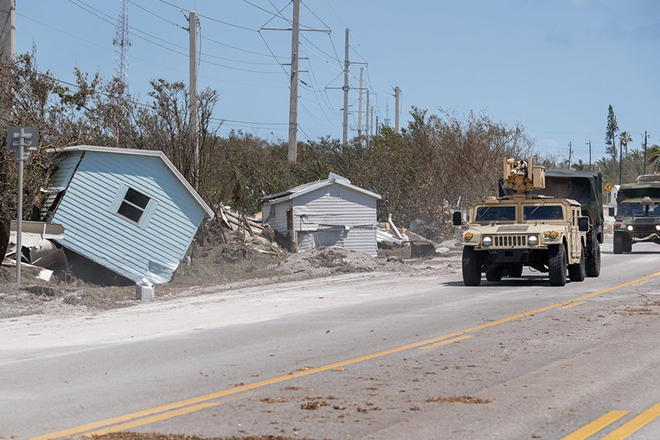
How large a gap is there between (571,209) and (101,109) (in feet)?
60.1

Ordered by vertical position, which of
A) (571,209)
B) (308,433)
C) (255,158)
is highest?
(255,158)

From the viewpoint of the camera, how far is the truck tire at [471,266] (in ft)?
73.4

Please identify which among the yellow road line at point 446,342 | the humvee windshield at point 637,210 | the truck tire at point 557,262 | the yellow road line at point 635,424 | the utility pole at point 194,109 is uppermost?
the utility pole at point 194,109

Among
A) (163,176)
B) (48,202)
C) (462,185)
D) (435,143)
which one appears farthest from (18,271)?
(435,143)

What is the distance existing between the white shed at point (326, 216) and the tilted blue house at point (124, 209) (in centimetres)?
1011

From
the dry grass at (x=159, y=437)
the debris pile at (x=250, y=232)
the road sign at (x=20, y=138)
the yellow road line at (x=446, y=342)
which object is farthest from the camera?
the debris pile at (x=250, y=232)

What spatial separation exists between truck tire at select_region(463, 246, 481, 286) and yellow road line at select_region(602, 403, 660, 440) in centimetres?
1396

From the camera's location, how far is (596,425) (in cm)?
762

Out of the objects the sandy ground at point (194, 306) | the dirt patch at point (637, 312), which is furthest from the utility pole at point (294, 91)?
the dirt patch at point (637, 312)

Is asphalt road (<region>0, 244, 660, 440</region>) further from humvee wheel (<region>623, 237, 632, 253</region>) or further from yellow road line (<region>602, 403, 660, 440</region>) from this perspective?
humvee wheel (<region>623, 237, 632, 253</region>)

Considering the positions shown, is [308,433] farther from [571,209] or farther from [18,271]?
[571,209]

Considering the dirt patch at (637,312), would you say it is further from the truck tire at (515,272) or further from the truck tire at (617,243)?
the truck tire at (617,243)

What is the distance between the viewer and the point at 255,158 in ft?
160

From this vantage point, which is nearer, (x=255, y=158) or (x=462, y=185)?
(x=255, y=158)
